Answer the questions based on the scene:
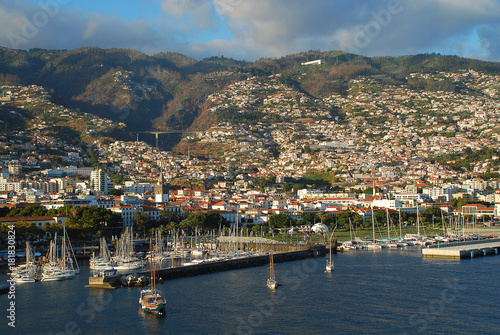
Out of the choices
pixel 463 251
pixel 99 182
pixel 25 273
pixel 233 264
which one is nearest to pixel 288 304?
pixel 233 264

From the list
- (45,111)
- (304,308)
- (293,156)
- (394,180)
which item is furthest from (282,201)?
(45,111)

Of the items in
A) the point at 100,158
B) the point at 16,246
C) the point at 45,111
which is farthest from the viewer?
the point at 45,111

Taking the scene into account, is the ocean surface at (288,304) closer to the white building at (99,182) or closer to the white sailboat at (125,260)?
the white sailboat at (125,260)

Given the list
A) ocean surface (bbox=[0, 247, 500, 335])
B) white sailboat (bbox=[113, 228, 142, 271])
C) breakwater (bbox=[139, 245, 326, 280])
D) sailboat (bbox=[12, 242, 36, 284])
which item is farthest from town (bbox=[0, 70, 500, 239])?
ocean surface (bbox=[0, 247, 500, 335])

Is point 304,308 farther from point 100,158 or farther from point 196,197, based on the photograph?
point 100,158

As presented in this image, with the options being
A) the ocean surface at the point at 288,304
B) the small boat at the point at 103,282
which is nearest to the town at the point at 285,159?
the small boat at the point at 103,282

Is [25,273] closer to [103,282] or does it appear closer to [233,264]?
[103,282]
